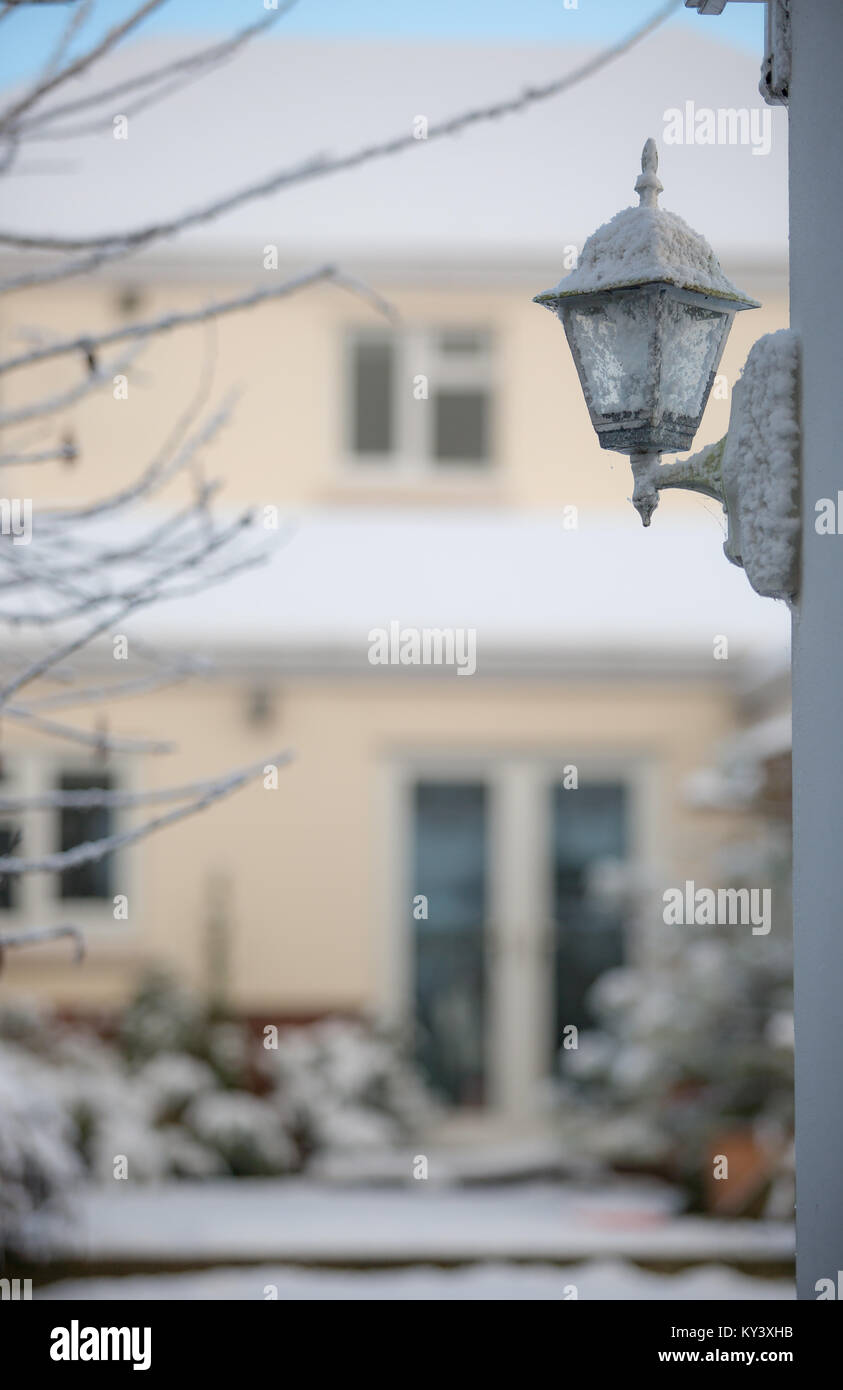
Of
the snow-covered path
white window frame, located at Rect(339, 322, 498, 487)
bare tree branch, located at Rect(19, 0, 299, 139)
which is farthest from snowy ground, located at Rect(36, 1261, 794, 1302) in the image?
white window frame, located at Rect(339, 322, 498, 487)

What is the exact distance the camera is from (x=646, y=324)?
2500mm

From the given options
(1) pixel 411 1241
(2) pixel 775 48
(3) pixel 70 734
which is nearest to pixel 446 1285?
(1) pixel 411 1241

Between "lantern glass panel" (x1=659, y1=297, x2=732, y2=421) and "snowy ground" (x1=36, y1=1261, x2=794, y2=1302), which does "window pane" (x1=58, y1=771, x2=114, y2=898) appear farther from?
"lantern glass panel" (x1=659, y1=297, x2=732, y2=421)

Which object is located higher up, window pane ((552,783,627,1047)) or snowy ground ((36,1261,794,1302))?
window pane ((552,783,627,1047))

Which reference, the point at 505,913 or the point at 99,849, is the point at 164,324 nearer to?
the point at 99,849

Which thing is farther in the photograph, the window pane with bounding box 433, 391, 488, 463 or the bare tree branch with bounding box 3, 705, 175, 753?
the window pane with bounding box 433, 391, 488, 463

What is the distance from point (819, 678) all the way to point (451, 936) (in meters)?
8.03

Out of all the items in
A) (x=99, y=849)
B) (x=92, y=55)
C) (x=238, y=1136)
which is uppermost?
(x=92, y=55)

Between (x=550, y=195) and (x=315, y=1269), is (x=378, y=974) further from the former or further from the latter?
(x=550, y=195)

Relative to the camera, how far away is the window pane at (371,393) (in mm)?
11391

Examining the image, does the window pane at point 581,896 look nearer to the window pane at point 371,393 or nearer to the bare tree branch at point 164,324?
the window pane at point 371,393

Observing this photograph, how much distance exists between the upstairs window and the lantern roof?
8.82m

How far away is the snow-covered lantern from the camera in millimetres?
2475

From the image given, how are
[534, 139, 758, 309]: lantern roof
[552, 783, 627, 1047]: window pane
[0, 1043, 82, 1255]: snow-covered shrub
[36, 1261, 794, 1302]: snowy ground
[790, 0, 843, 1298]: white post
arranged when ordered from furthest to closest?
1. [552, 783, 627, 1047]: window pane
2. [36, 1261, 794, 1302]: snowy ground
3. [0, 1043, 82, 1255]: snow-covered shrub
4. [534, 139, 758, 309]: lantern roof
5. [790, 0, 843, 1298]: white post
